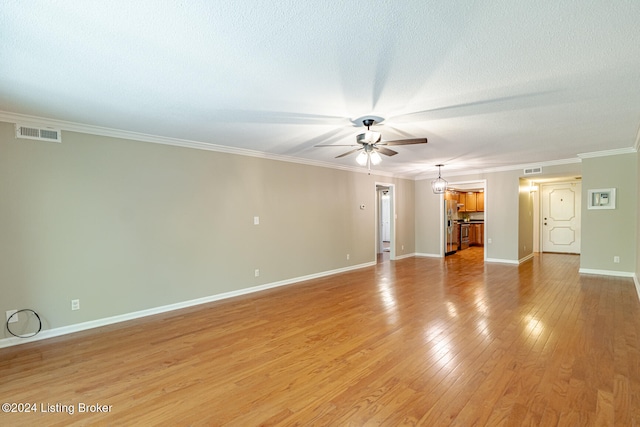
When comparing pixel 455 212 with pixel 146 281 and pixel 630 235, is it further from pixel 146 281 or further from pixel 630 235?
pixel 146 281

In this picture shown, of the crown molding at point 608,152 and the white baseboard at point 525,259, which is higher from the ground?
the crown molding at point 608,152

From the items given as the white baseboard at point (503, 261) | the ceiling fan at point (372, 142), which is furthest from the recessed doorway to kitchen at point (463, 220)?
the ceiling fan at point (372, 142)

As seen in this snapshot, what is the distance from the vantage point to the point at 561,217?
904cm

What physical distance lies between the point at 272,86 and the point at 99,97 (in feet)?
5.47

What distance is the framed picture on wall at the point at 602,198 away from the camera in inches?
219

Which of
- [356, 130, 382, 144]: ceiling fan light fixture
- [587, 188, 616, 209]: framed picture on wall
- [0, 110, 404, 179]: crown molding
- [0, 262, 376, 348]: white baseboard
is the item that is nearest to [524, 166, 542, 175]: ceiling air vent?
[587, 188, 616, 209]: framed picture on wall

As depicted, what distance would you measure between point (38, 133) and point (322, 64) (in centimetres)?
341

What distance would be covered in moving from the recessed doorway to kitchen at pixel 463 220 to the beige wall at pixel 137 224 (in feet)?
16.1

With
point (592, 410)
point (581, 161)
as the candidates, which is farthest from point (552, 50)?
point (581, 161)

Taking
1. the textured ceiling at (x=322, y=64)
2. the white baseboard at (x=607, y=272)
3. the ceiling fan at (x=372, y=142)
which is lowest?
the white baseboard at (x=607, y=272)

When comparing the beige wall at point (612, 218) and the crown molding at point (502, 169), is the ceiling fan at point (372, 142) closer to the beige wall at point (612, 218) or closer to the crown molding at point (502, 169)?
the beige wall at point (612, 218)

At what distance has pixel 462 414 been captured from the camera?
6.33ft

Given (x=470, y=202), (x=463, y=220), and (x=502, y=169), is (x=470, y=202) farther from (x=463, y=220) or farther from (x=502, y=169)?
(x=502, y=169)

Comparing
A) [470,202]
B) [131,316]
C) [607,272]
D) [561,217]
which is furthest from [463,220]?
[131,316]
